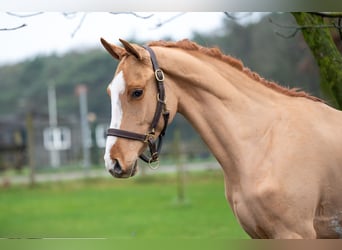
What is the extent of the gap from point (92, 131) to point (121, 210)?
583 cm

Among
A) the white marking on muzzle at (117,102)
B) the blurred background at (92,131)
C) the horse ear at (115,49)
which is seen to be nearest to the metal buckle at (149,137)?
the white marking on muzzle at (117,102)

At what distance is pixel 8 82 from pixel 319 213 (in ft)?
55.9

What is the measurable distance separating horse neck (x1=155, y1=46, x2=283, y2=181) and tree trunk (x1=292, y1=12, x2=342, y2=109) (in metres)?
0.77

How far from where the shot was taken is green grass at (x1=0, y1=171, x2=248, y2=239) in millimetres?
6312

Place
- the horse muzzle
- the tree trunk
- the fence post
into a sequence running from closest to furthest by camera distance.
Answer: the horse muzzle → the tree trunk → the fence post

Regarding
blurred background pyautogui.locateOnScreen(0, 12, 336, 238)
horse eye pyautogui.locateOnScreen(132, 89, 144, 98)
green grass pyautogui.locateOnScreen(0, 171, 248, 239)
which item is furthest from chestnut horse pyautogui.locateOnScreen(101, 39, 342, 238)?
green grass pyautogui.locateOnScreen(0, 171, 248, 239)

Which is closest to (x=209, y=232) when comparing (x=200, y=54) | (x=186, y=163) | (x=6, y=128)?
(x=200, y=54)

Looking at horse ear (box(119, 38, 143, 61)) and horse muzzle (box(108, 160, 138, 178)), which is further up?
horse ear (box(119, 38, 143, 61))

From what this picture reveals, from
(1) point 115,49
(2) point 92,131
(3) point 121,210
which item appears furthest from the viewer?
(2) point 92,131

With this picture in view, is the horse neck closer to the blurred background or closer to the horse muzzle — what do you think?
the horse muzzle

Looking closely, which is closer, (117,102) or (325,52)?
(117,102)

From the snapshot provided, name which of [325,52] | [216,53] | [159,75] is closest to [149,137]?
[159,75]

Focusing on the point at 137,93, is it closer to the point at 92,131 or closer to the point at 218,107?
the point at 218,107

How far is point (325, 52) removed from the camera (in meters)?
3.28
